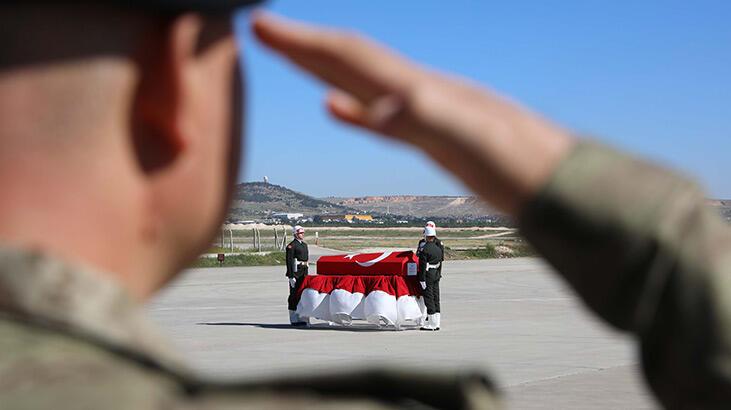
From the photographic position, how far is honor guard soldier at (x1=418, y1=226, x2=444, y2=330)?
1783 centimetres

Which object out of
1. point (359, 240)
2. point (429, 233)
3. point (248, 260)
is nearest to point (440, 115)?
point (429, 233)

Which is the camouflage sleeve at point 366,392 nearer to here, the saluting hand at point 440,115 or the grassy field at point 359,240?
the saluting hand at point 440,115

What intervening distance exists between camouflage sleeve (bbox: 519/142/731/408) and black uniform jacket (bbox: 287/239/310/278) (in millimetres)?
17861

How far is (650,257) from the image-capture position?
3.57 ft

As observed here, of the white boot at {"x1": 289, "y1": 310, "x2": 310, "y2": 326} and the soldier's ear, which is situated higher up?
the soldier's ear

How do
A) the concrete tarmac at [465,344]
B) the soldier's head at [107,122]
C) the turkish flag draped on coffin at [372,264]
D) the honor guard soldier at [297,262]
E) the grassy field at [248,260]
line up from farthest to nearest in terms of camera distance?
the grassy field at [248,260]
the honor guard soldier at [297,262]
the turkish flag draped on coffin at [372,264]
the concrete tarmac at [465,344]
the soldier's head at [107,122]

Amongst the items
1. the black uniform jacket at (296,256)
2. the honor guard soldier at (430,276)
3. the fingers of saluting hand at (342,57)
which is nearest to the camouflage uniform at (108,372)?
the fingers of saluting hand at (342,57)

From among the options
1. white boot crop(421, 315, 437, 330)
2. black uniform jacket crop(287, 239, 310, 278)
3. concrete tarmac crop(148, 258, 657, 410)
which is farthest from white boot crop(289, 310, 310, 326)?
white boot crop(421, 315, 437, 330)

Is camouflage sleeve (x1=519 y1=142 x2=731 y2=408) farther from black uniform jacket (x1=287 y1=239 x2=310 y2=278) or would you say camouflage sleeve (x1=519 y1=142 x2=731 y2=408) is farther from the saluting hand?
black uniform jacket (x1=287 y1=239 x2=310 y2=278)

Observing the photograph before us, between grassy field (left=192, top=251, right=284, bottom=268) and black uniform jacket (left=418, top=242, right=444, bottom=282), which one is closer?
black uniform jacket (left=418, top=242, right=444, bottom=282)

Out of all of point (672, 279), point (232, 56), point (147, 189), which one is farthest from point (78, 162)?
point (672, 279)

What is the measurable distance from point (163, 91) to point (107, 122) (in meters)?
0.06

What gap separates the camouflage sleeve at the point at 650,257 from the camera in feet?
3.45

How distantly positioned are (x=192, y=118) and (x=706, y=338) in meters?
0.51
